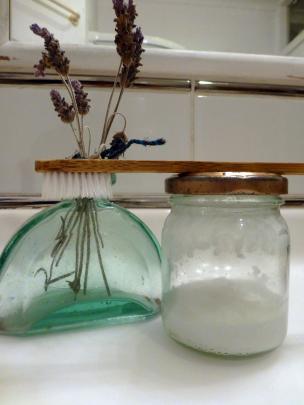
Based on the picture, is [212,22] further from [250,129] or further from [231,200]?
[231,200]

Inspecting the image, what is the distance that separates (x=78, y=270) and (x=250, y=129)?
0.32 m

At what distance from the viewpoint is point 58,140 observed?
1.52 ft

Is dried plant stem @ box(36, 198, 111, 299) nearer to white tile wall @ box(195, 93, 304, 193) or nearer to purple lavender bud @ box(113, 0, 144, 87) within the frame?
purple lavender bud @ box(113, 0, 144, 87)

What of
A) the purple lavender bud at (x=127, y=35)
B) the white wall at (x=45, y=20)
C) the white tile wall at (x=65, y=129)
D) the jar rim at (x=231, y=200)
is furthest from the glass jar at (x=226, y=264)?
the white wall at (x=45, y=20)

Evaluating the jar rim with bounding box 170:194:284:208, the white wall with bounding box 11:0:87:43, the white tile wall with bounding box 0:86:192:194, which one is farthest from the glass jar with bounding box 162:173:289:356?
the white wall with bounding box 11:0:87:43

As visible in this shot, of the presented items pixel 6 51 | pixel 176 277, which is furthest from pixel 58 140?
pixel 176 277

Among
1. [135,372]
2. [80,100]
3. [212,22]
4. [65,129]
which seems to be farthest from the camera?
[212,22]

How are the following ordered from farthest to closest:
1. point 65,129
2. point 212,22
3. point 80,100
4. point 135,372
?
point 212,22
point 65,129
point 80,100
point 135,372

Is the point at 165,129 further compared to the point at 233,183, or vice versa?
the point at 165,129

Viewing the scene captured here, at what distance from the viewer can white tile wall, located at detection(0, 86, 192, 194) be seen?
17.9 inches

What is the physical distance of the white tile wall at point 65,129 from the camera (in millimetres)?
454

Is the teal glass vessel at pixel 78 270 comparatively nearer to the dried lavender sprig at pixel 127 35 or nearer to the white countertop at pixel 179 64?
the dried lavender sprig at pixel 127 35

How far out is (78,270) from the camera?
0.30 meters

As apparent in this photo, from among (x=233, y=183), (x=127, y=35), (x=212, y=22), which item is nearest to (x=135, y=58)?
(x=127, y=35)
